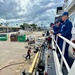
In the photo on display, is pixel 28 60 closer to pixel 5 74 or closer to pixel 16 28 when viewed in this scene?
pixel 5 74

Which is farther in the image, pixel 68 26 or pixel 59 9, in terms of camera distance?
pixel 59 9

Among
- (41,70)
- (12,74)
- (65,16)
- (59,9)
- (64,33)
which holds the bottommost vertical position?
(12,74)

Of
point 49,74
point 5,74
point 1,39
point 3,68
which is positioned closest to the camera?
point 49,74

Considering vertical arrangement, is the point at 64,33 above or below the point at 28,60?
above

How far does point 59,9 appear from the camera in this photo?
26938mm

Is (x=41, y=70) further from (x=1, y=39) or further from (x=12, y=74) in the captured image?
(x=1, y=39)

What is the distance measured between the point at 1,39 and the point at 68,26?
1326 inches

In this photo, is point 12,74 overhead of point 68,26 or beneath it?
beneath

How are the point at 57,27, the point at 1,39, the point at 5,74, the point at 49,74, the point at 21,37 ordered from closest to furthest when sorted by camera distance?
the point at 49,74 < the point at 57,27 < the point at 5,74 < the point at 21,37 < the point at 1,39

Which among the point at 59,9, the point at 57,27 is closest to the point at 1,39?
the point at 59,9

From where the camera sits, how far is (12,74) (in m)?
11.2

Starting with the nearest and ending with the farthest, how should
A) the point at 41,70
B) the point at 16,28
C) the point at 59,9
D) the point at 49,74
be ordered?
the point at 49,74 < the point at 41,70 < the point at 59,9 < the point at 16,28

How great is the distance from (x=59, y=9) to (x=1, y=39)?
1599 centimetres

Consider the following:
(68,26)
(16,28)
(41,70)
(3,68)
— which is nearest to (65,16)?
(68,26)
